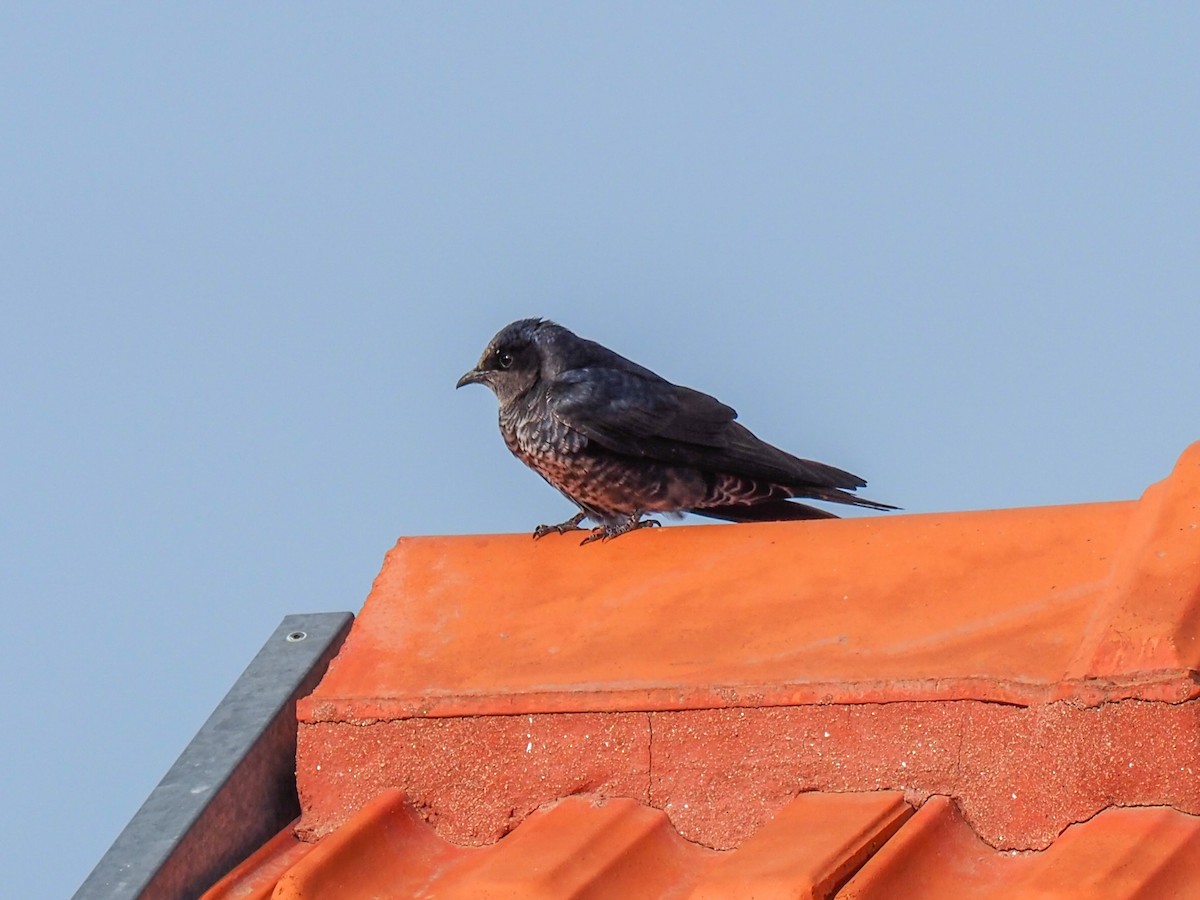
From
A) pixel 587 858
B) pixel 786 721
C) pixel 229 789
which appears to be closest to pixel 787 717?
pixel 786 721

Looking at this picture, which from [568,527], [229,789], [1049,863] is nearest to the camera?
[1049,863]

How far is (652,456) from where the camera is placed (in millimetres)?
5465

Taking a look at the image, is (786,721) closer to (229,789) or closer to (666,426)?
(229,789)

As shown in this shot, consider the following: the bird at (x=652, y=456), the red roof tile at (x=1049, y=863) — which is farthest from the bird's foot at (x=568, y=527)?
the red roof tile at (x=1049, y=863)

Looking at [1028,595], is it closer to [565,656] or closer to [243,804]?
[565,656]

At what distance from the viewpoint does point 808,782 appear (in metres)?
2.83

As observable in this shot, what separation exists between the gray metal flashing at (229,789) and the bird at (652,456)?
179 centimetres

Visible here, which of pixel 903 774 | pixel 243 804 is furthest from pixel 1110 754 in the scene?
pixel 243 804

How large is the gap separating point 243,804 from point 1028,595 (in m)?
1.46

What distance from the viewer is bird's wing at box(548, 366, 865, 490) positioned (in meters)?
5.33

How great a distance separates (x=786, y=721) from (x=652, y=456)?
8.71 ft

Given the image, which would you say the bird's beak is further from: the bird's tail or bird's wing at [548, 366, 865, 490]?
the bird's tail

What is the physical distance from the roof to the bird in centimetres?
180

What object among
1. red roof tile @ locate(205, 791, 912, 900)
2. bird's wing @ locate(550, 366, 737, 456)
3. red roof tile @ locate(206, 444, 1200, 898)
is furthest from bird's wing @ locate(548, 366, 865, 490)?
red roof tile @ locate(205, 791, 912, 900)
